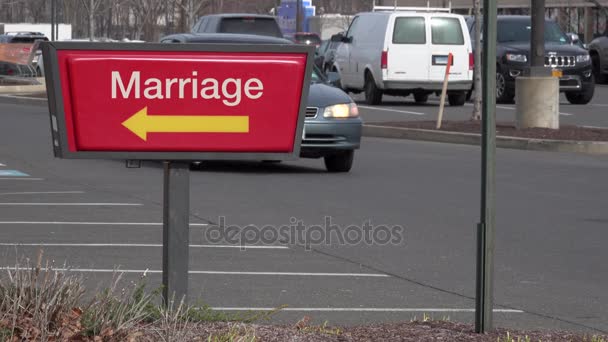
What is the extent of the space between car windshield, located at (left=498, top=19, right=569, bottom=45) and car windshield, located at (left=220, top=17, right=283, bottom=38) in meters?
5.27

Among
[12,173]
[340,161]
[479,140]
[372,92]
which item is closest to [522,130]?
[479,140]

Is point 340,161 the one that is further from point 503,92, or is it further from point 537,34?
point 503,92

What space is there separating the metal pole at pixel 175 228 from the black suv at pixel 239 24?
73.5ft

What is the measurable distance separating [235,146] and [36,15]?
86236 mm

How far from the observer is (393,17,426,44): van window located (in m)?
29.4

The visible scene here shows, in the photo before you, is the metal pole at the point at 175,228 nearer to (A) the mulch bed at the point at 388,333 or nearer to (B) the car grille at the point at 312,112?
(A) the mulch bed at the point at 388,333

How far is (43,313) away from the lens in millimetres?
5223

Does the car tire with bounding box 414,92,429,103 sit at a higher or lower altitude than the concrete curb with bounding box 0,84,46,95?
higher

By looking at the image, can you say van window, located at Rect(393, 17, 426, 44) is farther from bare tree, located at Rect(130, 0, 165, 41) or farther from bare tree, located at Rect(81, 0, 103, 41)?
bare tree, located at Rect(130, 0, 165, 41)

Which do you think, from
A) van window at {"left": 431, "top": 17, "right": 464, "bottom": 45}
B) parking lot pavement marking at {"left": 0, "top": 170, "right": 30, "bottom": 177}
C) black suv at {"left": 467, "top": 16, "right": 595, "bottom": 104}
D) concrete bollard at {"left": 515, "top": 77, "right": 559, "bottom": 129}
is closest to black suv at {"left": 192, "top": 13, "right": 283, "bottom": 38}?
van window at {"left": 431, "top": 17, "right": 464, "bottom": 45}

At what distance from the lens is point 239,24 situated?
92.5 feet

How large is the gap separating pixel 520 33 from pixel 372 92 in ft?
11.8

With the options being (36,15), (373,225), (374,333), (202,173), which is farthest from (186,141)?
(36,15)

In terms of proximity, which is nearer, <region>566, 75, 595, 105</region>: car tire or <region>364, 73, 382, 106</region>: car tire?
<region>364, 73, 382, 106</region>: car tire
